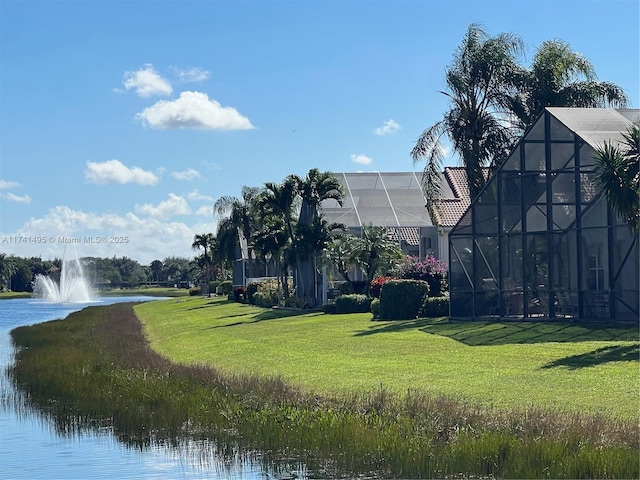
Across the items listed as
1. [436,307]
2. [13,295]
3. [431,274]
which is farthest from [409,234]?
[13,295]

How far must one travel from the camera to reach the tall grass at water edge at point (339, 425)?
12.3 metres

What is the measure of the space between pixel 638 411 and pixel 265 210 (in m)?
41.3

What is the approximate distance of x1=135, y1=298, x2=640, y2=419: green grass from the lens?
17828 mm

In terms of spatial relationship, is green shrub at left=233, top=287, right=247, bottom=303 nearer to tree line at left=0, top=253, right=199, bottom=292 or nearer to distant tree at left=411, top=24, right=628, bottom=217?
distant tree at left=411, top=24, right=628, bottom=217

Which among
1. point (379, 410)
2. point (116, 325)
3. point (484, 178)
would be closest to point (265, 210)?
point (116, 325)

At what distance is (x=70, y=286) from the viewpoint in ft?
369

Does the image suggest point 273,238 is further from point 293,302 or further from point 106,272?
point 106,272

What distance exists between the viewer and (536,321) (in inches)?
1262

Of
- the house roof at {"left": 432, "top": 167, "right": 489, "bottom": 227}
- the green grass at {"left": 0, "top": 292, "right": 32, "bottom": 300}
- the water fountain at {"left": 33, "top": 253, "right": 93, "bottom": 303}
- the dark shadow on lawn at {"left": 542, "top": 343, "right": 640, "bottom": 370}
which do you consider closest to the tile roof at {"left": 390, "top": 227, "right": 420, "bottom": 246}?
the house roof at {"left": 432, "top": 167, "right": 489, "bottom": 227}

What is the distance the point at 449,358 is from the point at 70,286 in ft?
309

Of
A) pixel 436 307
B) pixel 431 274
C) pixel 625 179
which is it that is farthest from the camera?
pixel 431 274

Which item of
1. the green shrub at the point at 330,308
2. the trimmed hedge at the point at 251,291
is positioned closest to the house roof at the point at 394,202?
the green shrub at the point at 330,308

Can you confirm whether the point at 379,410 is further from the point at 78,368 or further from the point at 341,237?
the point at 341,237

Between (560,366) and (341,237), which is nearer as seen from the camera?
(560,366)
